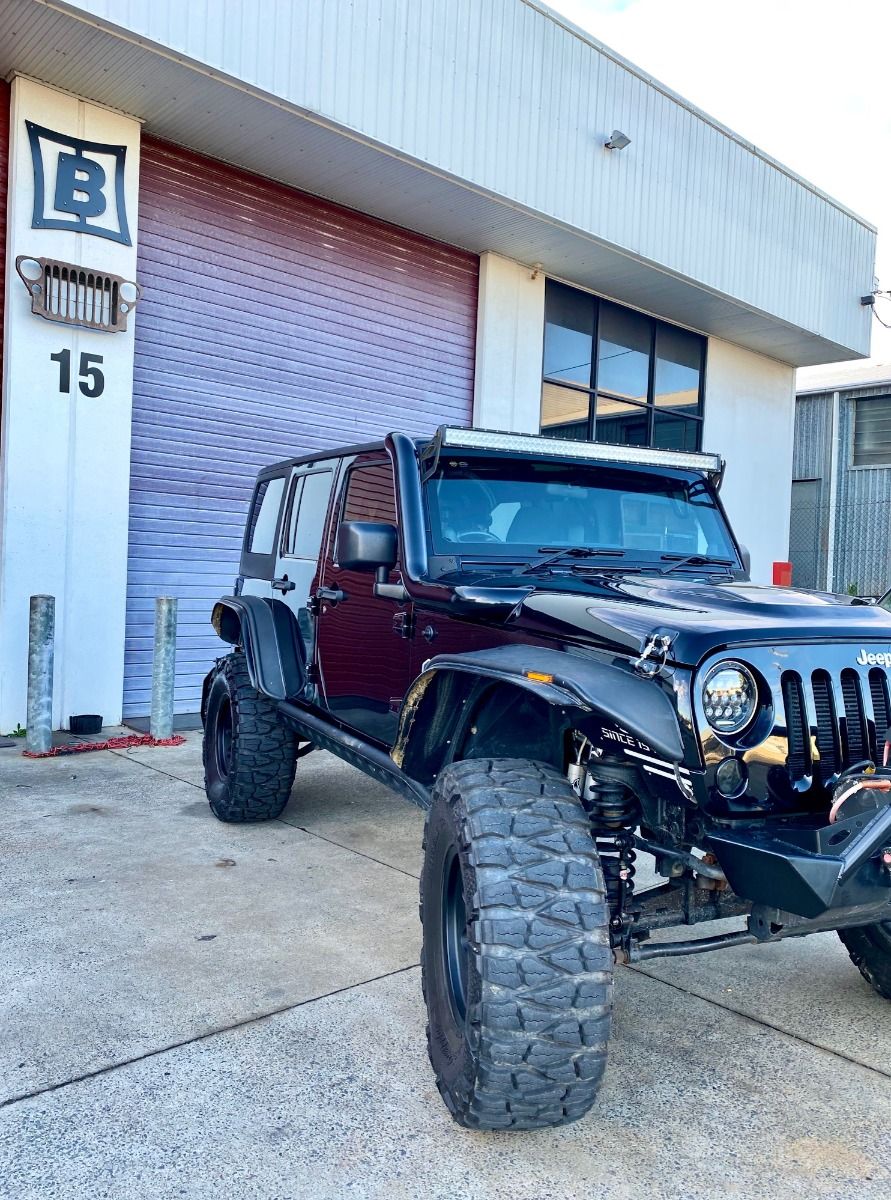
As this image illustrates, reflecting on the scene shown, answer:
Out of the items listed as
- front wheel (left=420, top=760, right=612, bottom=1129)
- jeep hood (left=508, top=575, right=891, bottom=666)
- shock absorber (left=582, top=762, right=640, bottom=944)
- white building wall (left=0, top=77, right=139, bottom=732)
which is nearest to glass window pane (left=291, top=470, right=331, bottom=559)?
jeep hood (left=508, top=575, right=891, bottom=666)

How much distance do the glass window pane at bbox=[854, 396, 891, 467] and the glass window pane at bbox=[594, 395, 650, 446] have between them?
7413 millimetres

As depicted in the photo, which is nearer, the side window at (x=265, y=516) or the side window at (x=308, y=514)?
the side window at (x=308, y=514)

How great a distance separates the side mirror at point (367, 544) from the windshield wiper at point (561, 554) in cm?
48

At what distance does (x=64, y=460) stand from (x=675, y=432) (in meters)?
8.12

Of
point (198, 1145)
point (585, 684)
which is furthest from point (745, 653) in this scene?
point (198, 1145)

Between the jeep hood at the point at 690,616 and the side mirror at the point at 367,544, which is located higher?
the side mirror at the point at 367,544

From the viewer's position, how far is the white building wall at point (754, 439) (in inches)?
516

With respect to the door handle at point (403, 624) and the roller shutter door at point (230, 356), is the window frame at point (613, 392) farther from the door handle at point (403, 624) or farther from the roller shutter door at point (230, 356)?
the door handle at point (403, 624)

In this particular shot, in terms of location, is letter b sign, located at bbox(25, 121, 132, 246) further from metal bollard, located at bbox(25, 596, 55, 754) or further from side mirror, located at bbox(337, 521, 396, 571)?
side mirror, located at bbox(337, 521, 396, 571)

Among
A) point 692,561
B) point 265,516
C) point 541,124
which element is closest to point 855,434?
point 541,124

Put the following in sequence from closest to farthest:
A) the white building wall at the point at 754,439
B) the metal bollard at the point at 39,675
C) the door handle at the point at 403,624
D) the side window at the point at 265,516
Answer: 1. the door handle at the point at 403,624
2. the side window at the point at 265,516
3. the metal bollard at the point at 39,675
4. the white building wall at the point at 754,439

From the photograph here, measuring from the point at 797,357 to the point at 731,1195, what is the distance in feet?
44.1

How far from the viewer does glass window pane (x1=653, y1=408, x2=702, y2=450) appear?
40.7ft

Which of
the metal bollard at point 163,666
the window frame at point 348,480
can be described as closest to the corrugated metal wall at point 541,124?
the metal bollard at point 163,666
